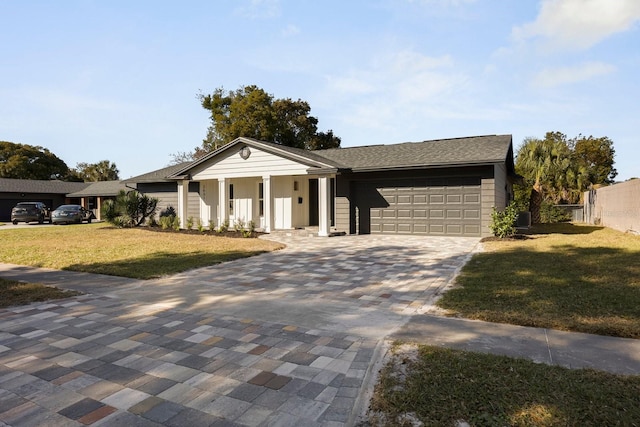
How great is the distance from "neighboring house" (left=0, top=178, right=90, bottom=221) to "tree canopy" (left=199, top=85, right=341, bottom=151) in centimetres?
1432

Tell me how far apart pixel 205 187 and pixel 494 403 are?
19.8m

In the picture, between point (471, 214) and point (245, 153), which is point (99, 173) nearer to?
point (245, 153)

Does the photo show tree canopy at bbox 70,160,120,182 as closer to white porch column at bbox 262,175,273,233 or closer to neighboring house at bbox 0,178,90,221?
neighboring house at bbox 0,178,90,221

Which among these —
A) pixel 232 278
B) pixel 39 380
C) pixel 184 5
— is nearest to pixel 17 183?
pixel 184 5

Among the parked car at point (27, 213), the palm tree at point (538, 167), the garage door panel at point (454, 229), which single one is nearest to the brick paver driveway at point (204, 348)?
the garage door panel at point (454, 229)

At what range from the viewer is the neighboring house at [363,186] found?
47.6 feet

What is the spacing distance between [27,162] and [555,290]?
202ft

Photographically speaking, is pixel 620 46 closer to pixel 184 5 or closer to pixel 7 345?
pixel 184 5

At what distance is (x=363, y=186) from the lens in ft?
54.1

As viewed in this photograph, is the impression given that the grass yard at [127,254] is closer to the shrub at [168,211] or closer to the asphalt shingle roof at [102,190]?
the shrub at [168,211]

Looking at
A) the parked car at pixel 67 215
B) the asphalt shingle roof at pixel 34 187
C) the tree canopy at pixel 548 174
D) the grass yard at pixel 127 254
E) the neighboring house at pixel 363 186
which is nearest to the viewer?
the grass yard at pixel 127 254

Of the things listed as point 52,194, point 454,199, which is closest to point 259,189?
point 454,199

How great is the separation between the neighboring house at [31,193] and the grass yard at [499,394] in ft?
129

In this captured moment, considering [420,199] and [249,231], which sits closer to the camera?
[420,199]
